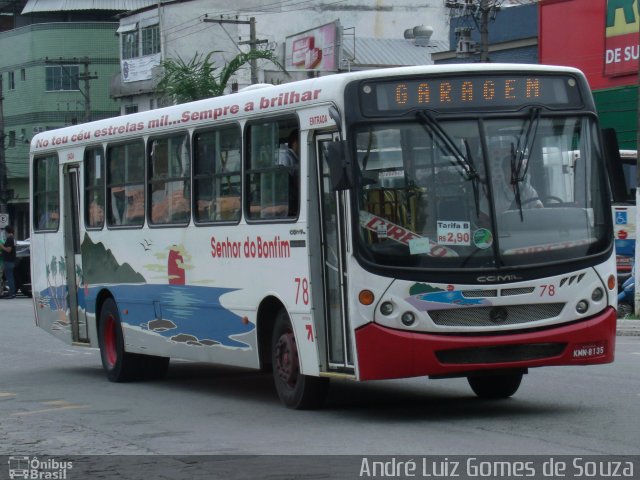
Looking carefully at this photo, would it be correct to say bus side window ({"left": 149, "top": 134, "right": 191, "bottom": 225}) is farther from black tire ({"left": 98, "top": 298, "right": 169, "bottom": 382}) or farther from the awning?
the awning

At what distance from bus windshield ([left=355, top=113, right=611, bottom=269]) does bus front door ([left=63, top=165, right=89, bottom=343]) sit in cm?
688

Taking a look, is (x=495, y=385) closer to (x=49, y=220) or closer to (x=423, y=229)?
(x=423, y=229)

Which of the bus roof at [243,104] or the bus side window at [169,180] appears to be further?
the bus side window at [169,180]

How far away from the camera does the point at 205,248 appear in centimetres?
1398

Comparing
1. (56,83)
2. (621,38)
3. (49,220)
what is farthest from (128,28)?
(49,220)

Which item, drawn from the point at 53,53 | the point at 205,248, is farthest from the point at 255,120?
the point at 53,53

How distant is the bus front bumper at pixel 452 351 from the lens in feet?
36.3

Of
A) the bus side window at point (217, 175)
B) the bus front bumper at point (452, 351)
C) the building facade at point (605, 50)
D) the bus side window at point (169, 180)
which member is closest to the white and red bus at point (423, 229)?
the bus front bumper at point (452, 351)

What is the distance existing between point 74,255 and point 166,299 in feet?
9.81

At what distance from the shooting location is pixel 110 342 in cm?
1661

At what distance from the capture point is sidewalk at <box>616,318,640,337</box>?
854 inches

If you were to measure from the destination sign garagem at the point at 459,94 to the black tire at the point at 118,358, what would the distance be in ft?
19.1

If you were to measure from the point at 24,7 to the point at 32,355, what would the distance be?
6437cm

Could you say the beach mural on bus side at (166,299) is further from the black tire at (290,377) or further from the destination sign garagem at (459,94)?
the destination sign garagem at (459,94)
